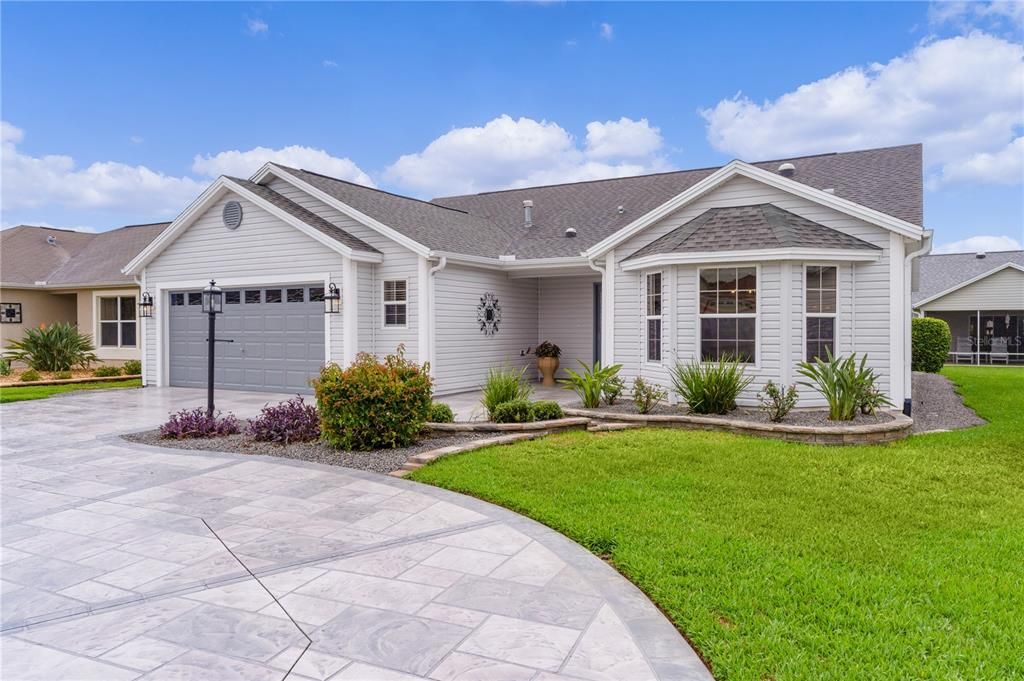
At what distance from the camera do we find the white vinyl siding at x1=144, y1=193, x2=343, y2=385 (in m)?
13.2

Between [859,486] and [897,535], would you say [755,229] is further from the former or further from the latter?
[897,535]

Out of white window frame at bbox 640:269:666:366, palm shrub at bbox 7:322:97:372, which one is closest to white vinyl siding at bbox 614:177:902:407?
white window frame at bbox 640:269:666:366

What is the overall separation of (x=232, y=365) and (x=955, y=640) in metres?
14.5

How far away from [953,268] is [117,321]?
3462 centimetres

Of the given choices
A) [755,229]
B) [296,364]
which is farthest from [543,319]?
[755,229]

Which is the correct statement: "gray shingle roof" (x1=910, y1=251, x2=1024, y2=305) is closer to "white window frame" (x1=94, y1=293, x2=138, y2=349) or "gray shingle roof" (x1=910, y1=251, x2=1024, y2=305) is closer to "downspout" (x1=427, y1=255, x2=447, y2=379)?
"downspout" (x1=427, y1=255, x2=447, y2=379)

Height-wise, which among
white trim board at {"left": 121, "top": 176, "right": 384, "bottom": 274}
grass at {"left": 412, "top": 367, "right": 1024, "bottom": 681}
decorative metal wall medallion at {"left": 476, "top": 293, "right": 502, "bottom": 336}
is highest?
white trim board at {"left": 121, "top": 176, "right": 384, "bottom": 274}

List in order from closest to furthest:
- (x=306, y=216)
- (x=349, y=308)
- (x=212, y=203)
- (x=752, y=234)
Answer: (x=752, y=234), (x=349, y=308), (x=306, y=216), (x=212, y=203)

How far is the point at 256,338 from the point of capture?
47.1 feet

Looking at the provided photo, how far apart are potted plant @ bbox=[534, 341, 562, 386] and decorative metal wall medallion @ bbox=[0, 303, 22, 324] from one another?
56.9 ft

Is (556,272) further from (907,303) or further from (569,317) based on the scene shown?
(907,303)

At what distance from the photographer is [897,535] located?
179 inches

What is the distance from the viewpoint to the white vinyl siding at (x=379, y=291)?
505 inches

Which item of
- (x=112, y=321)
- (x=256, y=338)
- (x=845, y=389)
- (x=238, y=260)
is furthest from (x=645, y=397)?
(x=112, y=321)
